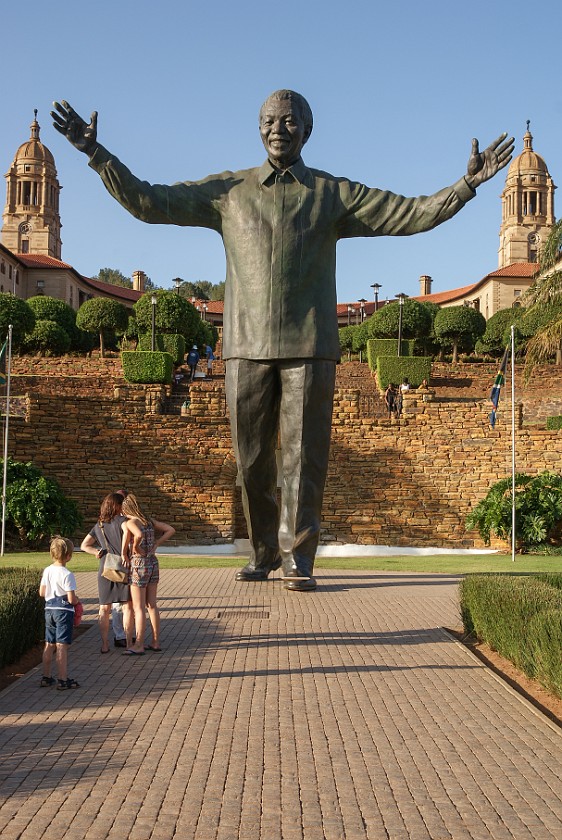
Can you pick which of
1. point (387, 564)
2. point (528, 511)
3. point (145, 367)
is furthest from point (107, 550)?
point (145, 367)

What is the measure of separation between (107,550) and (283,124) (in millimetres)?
3237

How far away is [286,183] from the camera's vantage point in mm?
7238

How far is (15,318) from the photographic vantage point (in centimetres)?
4203

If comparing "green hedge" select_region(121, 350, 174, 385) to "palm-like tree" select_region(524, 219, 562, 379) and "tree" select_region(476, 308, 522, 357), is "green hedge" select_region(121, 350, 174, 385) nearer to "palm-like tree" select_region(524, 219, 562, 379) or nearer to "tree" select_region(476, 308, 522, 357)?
"palm-like tree" select_region(524, 219, 562, 379)

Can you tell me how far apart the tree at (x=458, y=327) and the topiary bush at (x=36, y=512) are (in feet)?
114

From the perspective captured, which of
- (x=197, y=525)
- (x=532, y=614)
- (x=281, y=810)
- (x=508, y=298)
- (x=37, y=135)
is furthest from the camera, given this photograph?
(x=37, y=135)

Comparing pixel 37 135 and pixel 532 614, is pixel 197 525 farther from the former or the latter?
pixel 37 135

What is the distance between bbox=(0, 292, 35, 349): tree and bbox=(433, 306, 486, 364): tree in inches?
796

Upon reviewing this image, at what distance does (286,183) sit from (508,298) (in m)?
66.7

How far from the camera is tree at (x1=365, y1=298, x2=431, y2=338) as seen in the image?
148 ft

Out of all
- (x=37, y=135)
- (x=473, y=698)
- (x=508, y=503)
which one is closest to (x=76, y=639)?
(x=473, y=698)

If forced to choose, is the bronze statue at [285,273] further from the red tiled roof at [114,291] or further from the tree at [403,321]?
the red tiled roof at [114,291]

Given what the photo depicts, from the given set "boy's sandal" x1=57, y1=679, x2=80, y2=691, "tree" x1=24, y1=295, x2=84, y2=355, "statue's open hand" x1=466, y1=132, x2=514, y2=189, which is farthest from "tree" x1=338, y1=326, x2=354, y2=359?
"boy's sandal" x1=57, y1=679, x2=80, y2=691

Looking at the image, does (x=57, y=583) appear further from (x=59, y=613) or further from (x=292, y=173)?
(x=292, y=173)
